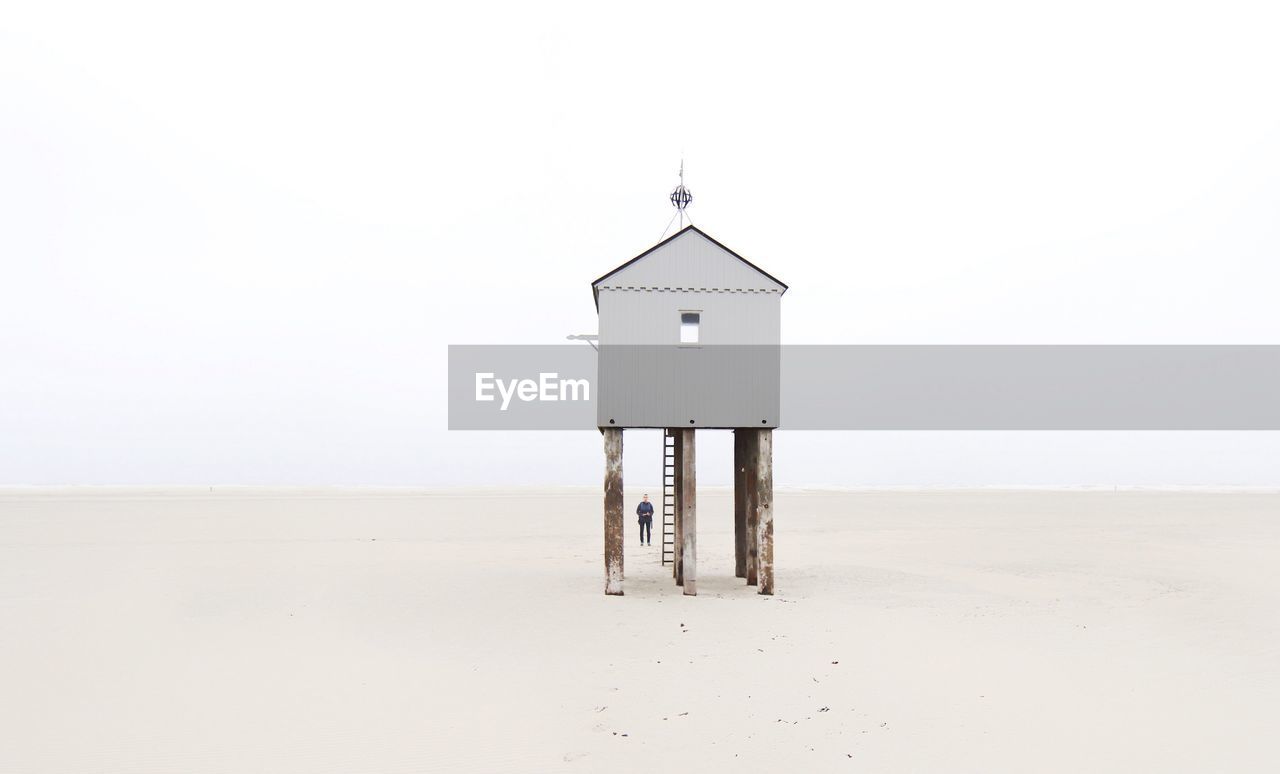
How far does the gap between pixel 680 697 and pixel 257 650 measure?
7.58m

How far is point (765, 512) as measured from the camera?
17734mm

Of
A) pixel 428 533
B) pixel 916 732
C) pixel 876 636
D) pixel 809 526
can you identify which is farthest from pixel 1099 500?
pixel 916 732

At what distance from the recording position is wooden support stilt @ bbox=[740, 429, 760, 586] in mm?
18297

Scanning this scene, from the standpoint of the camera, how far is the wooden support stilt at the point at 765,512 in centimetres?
1766

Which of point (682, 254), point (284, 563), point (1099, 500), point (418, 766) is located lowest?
point (1099, 500)

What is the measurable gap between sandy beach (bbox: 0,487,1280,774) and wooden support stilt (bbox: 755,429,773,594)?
0.53 meters

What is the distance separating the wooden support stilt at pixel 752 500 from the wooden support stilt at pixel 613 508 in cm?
319

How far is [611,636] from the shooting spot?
14008 millimetres

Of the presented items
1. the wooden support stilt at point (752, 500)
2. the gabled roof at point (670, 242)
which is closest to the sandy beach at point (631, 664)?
the wooden support stilt at point (752, 500)

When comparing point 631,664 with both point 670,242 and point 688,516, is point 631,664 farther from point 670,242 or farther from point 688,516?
point 670,242

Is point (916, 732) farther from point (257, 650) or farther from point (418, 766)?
point (257, 650)

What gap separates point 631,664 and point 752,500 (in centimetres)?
738

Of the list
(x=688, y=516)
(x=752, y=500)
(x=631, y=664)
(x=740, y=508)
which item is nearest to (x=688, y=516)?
(x=688, y=516)

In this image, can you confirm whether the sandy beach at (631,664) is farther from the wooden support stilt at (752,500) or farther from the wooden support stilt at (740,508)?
the wooden support stilt at (740,508)
